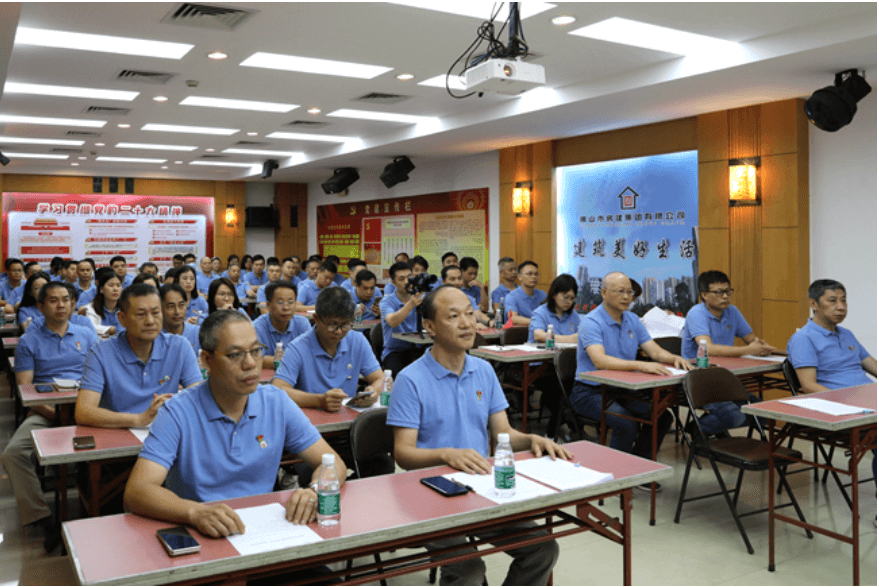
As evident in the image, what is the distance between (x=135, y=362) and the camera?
3.49 m

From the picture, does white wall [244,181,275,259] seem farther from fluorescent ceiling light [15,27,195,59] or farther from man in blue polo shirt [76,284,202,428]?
man in blue polo shirt [76,284,202,428]

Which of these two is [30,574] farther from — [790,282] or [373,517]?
[790,282]

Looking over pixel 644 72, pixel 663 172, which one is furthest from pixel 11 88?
pixel 663 172

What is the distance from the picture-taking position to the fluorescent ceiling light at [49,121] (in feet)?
28.1

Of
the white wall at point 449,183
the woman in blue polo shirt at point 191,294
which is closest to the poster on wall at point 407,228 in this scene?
the white wall at point 449,183

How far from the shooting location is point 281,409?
2.41 m

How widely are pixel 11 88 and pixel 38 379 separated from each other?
372cm

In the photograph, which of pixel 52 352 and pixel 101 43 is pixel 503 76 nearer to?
pixel 52 352

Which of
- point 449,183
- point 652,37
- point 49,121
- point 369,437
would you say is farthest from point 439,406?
point 449,183

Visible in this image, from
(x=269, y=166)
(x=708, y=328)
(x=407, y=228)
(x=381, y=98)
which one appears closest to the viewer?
(x=708, y=328)

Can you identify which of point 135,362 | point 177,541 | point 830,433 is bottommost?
point 830,433

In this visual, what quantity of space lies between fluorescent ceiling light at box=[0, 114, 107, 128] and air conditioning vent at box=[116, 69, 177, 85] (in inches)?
97.1

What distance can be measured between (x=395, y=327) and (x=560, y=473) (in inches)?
162

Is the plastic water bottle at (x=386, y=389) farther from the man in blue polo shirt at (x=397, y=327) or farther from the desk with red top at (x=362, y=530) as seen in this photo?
the man in blue polo shirt at (x=397, y=327)
